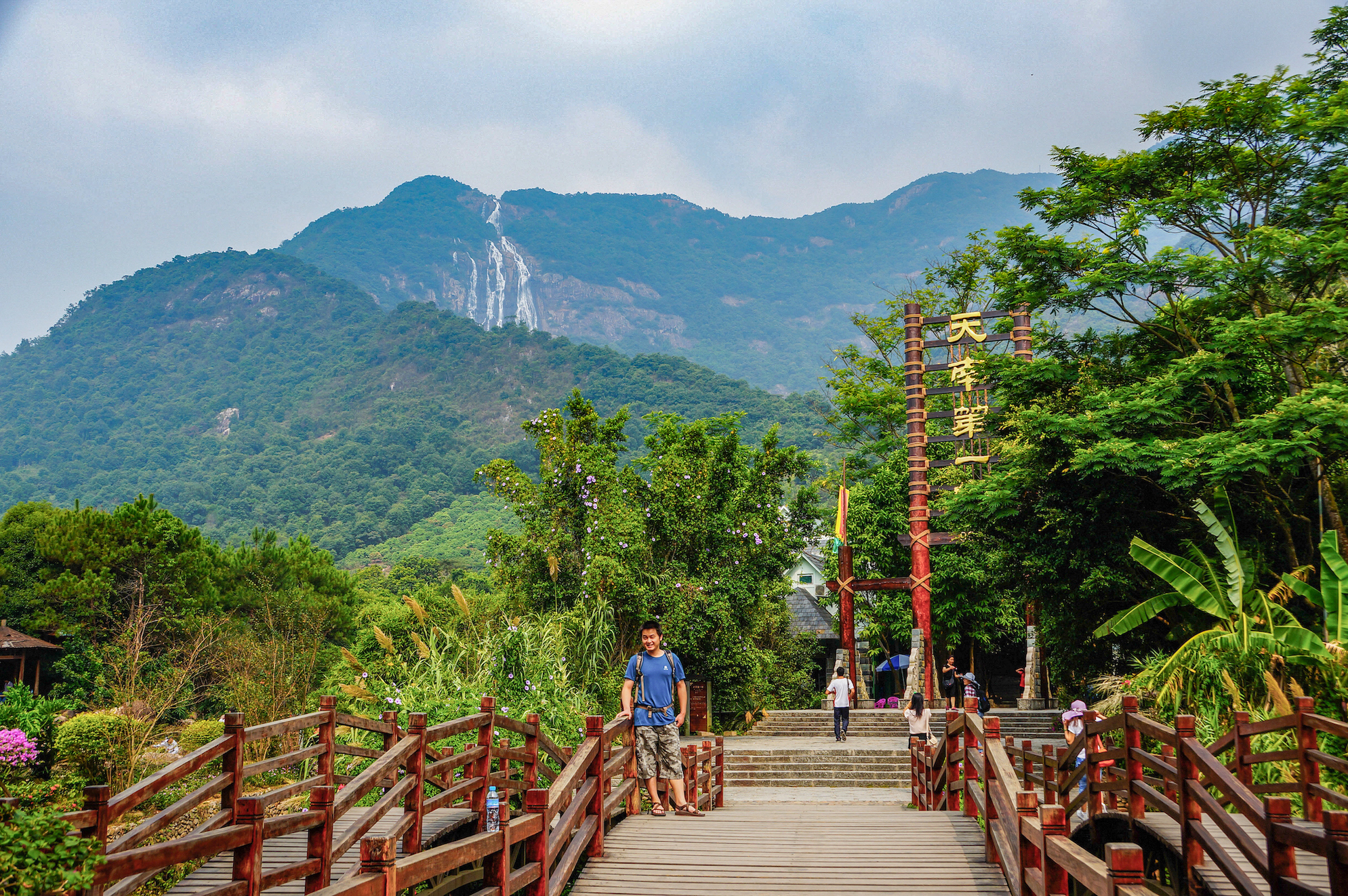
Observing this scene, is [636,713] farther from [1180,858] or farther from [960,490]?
[960,490]

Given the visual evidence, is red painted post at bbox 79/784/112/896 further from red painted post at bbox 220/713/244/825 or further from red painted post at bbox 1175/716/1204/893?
red painted post at bbox 1175/716/1204/893

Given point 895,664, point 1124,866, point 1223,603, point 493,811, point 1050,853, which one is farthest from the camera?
point 895,664

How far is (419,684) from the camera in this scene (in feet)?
39.7

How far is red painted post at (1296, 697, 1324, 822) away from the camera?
6289 mm

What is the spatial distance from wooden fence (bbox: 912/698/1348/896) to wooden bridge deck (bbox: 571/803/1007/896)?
33cm

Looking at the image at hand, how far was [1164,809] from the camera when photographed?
5926 millimetres

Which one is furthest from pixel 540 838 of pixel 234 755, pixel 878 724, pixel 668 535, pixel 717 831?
pixel 878 724

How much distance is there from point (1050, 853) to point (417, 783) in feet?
12.5

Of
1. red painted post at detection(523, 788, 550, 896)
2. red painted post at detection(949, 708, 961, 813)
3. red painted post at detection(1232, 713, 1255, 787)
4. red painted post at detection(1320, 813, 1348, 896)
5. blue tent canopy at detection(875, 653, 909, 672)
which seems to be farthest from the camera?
blue tent canopy at detection(875, 653, 909, 672)

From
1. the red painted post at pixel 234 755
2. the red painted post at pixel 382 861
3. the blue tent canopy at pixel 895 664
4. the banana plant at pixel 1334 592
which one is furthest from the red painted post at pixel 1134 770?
the blue tent canopy at pixel 895 664

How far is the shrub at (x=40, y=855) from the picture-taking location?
3.37 metres

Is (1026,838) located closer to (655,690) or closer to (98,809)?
(655,690)

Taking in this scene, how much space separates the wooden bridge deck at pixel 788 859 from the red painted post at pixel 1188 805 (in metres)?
1.05

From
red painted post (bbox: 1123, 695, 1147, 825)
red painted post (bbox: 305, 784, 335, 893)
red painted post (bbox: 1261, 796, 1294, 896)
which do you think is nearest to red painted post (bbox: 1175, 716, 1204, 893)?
red painted post (bbox: 1123, 695, 1147, 825)
